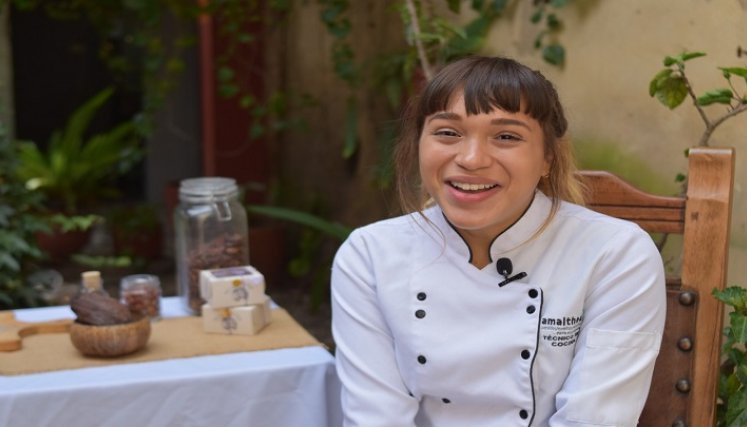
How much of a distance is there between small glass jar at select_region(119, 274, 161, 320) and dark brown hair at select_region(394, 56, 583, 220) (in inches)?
29.8

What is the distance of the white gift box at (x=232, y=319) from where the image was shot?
2.17 meters

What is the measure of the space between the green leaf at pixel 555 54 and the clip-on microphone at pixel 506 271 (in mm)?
1605

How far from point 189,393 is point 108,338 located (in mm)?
200

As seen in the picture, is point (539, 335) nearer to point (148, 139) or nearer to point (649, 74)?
point (649, 74)

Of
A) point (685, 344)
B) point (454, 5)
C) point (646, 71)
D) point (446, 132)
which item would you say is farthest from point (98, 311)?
point (454, 5)

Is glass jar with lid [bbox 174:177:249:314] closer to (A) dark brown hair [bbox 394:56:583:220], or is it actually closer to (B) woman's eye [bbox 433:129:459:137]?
(A) dark brown hair [bbox 394:56:583:220]

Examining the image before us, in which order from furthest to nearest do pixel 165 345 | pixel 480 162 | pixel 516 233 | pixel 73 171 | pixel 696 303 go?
pixel 73 171 → pixel 165 345 → pixel 696 303 → pixel 516 233 → pixel 480 162

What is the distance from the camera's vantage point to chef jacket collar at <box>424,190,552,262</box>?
1762 mm

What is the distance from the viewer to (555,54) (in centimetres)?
321

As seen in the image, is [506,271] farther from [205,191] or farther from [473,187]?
[205,191]

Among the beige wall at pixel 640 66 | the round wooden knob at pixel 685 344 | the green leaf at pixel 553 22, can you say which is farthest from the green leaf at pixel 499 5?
the round wooden knob at pixel 685 344

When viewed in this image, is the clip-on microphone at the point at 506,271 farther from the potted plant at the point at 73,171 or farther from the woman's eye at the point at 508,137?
the potted plant at the point at 73,171

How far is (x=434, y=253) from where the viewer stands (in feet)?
5.94

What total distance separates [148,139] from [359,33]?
137 inches
